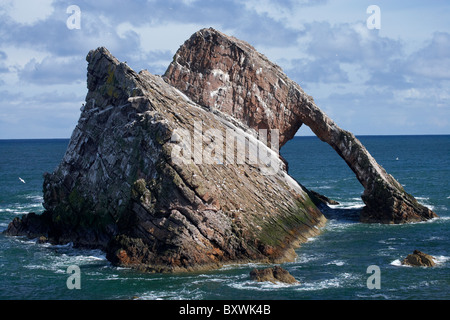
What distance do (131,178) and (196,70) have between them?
51.2 ft

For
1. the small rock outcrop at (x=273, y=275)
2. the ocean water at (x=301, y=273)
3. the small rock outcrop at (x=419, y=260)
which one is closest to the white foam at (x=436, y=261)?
the ocean water at (x=301, y=273)

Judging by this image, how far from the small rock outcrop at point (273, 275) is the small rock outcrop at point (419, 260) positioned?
29.3 ft

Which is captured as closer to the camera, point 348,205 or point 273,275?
point 273,275

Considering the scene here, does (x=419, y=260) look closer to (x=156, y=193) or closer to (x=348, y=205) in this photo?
(x=156, y=193)

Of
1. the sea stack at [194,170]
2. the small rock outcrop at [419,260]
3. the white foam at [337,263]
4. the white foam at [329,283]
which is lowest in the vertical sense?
the white foam at [329,283]

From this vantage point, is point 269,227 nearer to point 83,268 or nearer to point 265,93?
point 83,268

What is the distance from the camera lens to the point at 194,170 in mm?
43875

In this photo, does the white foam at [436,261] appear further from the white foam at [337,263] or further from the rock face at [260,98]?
the rock face at [260,98]

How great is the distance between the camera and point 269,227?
150ft

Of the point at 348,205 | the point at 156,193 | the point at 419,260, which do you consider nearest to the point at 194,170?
the point at 156,193

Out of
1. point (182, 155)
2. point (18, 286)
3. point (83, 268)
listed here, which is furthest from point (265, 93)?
point (18, 286)

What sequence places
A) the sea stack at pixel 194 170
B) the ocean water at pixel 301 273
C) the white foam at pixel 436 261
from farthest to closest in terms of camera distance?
the sea stack at pixel 194 170
the white foam at pixel 436 261
the ocean water at pixel 301 273

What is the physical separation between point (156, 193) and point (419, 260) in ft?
60.0

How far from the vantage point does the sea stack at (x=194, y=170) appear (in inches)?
1658
